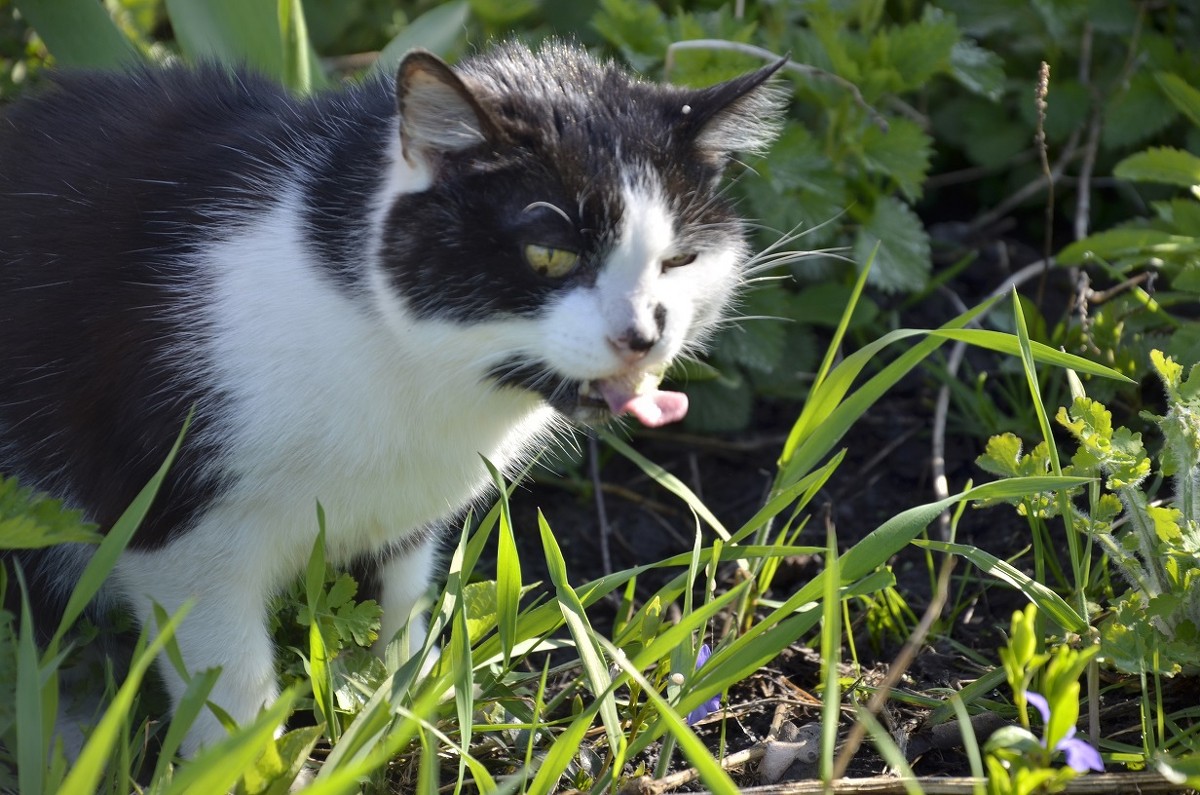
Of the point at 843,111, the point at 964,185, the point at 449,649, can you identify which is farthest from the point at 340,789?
the point at 964,185

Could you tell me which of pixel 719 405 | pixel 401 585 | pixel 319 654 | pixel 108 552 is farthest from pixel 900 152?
pixel 108 552

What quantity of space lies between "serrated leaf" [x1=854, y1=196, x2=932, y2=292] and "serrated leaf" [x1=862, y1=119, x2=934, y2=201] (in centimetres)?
9

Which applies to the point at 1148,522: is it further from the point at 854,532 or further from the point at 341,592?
the point at 341,592

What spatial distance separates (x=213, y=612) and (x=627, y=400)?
0.69m

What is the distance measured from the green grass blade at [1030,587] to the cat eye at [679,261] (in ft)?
1.64

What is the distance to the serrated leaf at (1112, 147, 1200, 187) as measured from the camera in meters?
2.32

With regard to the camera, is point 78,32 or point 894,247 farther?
point 894,247

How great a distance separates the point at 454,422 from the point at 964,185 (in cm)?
209

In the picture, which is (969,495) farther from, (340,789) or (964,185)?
(964,185)

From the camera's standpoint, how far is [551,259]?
159cm

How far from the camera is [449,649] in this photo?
1698 millimetres

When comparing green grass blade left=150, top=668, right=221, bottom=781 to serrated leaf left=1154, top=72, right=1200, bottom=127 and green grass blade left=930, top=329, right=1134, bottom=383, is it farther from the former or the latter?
serrated leaf left=1154, top=72, right=1200, bottom=127

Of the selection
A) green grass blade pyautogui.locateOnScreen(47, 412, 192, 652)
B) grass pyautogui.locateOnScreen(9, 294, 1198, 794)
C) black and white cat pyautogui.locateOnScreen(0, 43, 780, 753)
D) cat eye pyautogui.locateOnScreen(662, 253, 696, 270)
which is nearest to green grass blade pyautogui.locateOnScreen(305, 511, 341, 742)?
grass pyautogui.locateOnScreen(9, 294, 1198, 794)

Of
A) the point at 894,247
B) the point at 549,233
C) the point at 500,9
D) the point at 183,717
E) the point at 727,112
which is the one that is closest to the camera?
the point at 183,717
